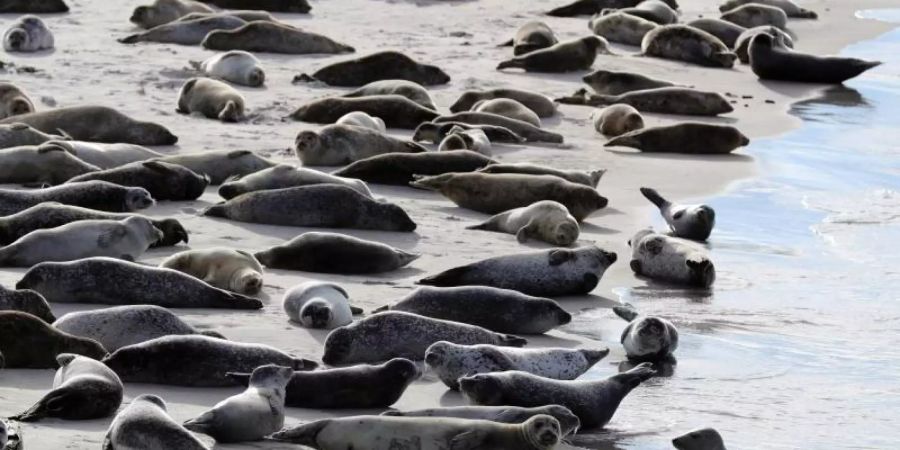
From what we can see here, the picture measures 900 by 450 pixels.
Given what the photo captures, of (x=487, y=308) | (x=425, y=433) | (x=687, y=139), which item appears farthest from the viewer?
(x=687, y=139)

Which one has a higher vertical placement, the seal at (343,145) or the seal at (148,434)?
the seal at (148,434)

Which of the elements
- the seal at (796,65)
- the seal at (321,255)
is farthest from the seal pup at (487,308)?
the seal at (796,65)

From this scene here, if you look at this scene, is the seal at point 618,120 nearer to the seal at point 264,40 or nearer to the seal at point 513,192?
the seal at point 513,192

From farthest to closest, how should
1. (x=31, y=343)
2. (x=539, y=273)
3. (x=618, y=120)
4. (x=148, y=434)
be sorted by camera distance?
1. (x=618, y=120)
2. (x=539, y=273)
3. (x=31, y=343)
4. (x=148, y=434)

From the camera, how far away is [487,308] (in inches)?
250

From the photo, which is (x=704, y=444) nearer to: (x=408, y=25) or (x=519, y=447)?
(x=519, y=447)

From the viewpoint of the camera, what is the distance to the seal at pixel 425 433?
15.0 ft

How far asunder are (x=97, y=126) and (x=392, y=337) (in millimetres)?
4551

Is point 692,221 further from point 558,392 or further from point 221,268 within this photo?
point 558,392

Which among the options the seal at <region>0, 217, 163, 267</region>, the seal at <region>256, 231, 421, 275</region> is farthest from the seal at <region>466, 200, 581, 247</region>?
the seal at <region>0, 217, 163, 267</region>

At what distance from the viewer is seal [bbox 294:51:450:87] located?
12898mm

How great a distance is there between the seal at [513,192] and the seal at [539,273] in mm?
1399

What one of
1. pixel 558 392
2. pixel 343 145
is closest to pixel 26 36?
pixel 343 145

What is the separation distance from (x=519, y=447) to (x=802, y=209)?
18.3ft
